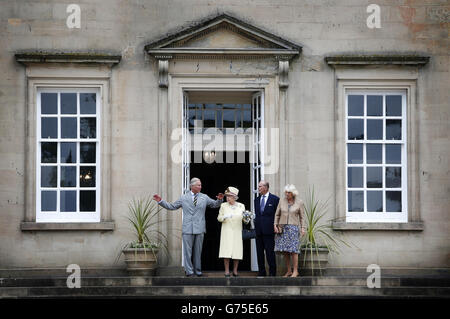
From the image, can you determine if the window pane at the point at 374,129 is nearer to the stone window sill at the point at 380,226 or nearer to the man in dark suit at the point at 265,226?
the stone window sill at the point at 380,226

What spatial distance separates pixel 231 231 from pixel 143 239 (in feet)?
4.79

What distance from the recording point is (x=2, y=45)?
15.7m

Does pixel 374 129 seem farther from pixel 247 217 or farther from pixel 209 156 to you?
pixel 209 156

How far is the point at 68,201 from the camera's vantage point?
625 inches

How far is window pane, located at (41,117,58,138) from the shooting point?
52.1ft

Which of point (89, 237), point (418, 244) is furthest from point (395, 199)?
point (89, 237)

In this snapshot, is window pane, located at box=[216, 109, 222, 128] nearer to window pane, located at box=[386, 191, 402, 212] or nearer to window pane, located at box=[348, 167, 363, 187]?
window pane, located at box=[348, 167, 363, 187]

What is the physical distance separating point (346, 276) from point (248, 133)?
326cm

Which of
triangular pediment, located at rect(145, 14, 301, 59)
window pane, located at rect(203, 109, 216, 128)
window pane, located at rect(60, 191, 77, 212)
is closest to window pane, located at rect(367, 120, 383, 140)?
triangular pediment, located at rect(145, 14, 301, 59)

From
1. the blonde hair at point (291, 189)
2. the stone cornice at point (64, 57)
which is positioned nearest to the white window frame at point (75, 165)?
the stone cornice at point (64, 57)

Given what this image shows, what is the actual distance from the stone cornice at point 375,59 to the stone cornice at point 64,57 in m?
3.63

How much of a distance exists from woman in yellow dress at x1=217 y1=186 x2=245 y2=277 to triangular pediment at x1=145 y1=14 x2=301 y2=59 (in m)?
2.44

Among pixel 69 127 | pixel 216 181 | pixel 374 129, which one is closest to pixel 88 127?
pixel 69 127

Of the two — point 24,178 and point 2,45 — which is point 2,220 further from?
point 2,45
